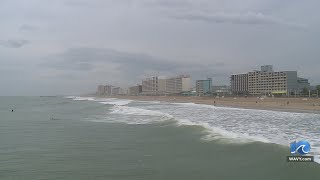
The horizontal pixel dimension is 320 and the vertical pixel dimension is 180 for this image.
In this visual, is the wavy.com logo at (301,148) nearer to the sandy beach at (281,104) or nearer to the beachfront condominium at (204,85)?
the sandy beach at (281,104)

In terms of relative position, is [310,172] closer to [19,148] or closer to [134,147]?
[134,147]

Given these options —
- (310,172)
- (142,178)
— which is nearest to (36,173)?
(142,178)

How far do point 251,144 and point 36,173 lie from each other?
869 cm

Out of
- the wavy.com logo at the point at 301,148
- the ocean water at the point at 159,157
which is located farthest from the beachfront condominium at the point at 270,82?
the wavy.com logo at the point at 301,148

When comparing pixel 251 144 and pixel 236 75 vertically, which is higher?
pixel 236 75

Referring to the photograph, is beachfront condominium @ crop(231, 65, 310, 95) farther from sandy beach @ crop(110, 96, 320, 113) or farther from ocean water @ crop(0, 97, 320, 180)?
ocean water @ crop(0, 97, 320, 180)

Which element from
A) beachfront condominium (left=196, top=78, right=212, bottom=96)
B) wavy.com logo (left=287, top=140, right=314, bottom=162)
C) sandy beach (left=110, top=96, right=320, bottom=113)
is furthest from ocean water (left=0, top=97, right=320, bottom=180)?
beachfront condominium (left=196, top=78, right=212, bottom=96)

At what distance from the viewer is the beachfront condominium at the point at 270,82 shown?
385 ft

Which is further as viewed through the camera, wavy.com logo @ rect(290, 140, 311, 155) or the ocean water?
wavy.com logo @ rect(290, 140, 311, 155)

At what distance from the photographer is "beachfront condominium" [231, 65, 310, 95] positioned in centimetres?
11731

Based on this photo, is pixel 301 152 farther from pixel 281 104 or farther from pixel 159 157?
pixel 281 104

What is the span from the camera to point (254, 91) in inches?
5320

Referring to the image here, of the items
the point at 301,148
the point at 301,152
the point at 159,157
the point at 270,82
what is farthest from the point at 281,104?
the point at 270,82

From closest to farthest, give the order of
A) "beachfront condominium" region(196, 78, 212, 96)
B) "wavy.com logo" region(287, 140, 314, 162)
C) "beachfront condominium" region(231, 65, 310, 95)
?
"wavy.com logo" region(287, 140, 314, 162), "beachfront condominium" region(231, 65, 310, 95), "beachfront condominium" region(196, 78, 212, 96)
